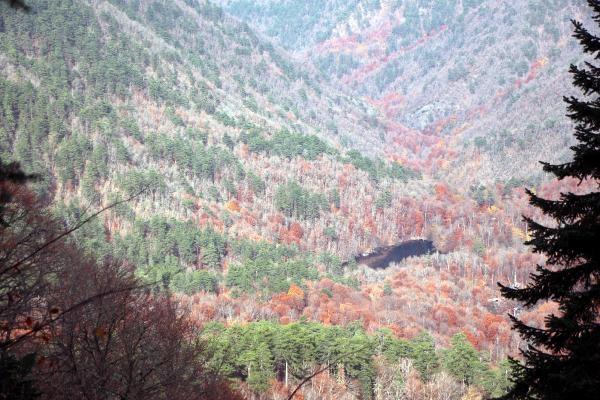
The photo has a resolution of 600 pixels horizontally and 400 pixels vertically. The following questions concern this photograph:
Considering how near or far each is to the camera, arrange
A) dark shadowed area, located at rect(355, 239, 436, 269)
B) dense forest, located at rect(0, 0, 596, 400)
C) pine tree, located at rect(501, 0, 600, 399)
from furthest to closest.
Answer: dark shadowed area, located at rect(355, 239, 436, 269) < dense forest, located at rect(0, 0, 596, 400) < pine tree, located at rect(501, 0, 600, 399)

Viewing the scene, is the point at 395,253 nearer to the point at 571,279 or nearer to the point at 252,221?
the point at 252,221

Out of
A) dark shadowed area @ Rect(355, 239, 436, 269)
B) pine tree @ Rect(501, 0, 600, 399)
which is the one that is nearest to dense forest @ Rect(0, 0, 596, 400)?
dark shadowed area @ Rect(355, 239, 436, 269)

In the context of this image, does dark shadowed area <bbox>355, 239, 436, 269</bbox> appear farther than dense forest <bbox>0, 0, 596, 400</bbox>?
Yes

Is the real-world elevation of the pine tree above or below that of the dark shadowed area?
below

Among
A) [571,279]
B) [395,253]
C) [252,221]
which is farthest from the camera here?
[395,253]

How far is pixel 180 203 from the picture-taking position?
119625mm

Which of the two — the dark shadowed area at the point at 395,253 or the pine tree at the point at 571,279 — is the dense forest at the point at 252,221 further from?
the pine tree at the point at 571,279

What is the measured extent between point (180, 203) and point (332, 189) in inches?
1940

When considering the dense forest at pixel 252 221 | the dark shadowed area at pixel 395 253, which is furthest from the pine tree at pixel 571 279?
the dark shadowed area at pixel 395 253

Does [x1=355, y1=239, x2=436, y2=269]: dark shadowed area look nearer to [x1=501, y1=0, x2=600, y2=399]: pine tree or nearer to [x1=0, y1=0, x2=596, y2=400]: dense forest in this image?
[x1=0, y1=0, x2=596, y2=400]: dense forest

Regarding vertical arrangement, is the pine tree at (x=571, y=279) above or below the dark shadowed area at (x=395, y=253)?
below

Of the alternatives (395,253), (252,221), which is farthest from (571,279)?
(395,253)

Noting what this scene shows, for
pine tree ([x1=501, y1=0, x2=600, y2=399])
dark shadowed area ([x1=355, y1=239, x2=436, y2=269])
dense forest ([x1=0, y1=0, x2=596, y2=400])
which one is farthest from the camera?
dark shadowed area ([x1=355, y1=239, x2=436, y2=269])

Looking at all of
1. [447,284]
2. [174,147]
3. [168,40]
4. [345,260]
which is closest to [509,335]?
[447,284]
